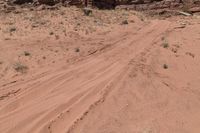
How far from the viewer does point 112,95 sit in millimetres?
10148

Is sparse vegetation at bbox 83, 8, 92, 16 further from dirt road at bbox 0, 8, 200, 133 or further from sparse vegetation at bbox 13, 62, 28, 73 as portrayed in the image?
sparse vegetation at bbox 13, 62, 28, 73

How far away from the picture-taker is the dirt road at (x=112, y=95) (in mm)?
8516

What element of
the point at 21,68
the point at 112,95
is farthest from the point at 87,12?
the point at 112,95

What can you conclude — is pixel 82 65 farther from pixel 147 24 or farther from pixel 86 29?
pixel 147 24

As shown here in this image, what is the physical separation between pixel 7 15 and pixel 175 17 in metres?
11.5

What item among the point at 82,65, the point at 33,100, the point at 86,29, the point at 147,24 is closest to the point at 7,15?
the point at 86,29

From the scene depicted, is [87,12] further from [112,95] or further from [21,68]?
[112,95]

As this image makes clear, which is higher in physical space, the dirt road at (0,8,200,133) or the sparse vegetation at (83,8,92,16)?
the sparse vegetation at (83,8,92,16)

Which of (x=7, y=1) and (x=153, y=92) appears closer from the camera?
Result: (x=153, y=92)

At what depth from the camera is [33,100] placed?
9.78m

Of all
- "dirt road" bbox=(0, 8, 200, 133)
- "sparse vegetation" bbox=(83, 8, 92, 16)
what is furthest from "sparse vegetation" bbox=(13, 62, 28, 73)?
"sparse vegetation" bbox=(83, 8, 92, 16)

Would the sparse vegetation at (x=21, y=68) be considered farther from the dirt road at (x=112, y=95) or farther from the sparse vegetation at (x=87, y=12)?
the sparse vegetation at (x=87, y=12)

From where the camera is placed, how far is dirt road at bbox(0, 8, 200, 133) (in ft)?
27.9

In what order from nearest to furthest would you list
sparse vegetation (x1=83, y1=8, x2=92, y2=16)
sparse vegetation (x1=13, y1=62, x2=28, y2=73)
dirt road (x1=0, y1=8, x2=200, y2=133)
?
1. dirt road (x1=0, y1=8, x2=200, y2=133)
2. sparse vegetation (x1=13, y1=62, x2=28, y2=73)
3. sparse vegetation (x1=83, y1=8, x2=92, y2=16)
